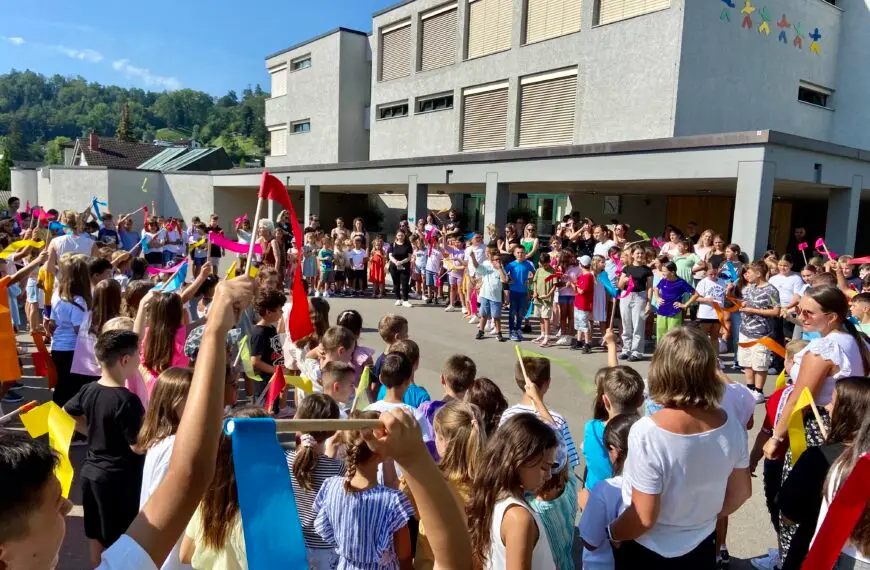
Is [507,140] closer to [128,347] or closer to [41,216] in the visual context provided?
[41,216]

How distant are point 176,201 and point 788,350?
31.4 metres

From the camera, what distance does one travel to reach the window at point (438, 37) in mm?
23906

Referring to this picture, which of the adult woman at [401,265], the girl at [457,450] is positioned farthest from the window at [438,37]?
the girl at [457,450]

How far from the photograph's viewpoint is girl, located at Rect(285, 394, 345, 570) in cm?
268

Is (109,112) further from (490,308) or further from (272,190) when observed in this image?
(272,190)

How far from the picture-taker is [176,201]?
103 ft

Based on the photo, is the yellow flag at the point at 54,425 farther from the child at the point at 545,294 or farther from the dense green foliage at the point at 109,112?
the dense green foliage at the point at 109,112

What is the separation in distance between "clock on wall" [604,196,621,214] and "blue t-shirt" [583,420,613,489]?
18830 millimetres

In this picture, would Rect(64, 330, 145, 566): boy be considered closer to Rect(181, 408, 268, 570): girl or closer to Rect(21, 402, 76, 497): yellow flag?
Rect(21, 402, 76, 497): yellow flag

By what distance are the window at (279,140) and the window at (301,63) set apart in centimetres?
322

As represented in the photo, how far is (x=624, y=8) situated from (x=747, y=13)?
343 cm

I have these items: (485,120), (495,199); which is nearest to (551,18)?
(485,120)

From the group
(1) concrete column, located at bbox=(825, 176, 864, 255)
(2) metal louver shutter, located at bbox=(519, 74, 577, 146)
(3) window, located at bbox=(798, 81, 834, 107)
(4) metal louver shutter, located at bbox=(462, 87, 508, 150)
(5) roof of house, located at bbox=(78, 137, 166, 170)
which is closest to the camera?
(1) concrete column, located at bbox=(825, 176, 864, 255)

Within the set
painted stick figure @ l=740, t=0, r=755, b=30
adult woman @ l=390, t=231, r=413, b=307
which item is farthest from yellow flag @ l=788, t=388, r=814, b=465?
painted stick figure @ l=740, t=0, r=755, b=30
